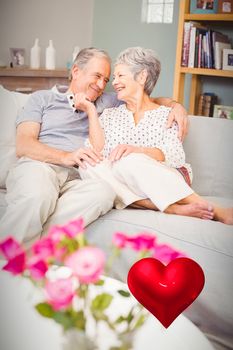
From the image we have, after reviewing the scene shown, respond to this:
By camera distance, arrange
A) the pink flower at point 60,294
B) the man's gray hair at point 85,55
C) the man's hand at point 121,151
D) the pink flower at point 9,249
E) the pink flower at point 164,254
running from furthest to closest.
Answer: the man's hand at point 121,151 < the man's gray hair at point 85,55 < the pink flower at point 164,254 < the pink flower at point 9,249 < the pink flower at point 60,294

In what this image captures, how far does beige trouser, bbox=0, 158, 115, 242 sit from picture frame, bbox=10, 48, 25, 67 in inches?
7.6

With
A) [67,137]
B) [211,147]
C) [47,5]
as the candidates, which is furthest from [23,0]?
[211,147]

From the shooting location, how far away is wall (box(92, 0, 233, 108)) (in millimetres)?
897

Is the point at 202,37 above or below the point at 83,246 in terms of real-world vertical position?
above

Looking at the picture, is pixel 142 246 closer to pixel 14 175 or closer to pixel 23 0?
pixel 14 175

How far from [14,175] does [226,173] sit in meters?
0.45

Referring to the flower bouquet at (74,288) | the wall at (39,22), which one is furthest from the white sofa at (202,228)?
the flower bouquet at (74,288)

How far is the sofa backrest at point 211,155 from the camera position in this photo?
1.09 metres

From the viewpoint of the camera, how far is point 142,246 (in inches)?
30.0

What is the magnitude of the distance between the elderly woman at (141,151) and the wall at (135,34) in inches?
1.0

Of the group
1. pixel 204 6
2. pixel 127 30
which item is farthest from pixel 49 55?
pixel 204 6

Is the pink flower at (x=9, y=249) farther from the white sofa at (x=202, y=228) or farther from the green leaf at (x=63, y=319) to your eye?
the white sofa at (x=202, y=228)

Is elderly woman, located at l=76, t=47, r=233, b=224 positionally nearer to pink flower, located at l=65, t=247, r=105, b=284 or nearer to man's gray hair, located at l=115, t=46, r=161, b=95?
man's gray hair, located at l=115, t=46, r=161, b=95

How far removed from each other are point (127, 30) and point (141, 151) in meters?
0.24
